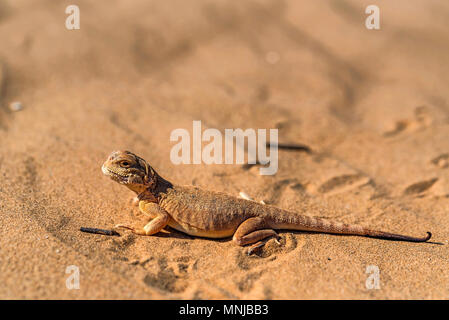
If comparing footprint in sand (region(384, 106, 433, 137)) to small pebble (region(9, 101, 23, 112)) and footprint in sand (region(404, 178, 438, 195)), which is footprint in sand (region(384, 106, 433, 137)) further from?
small pebble (region(9, 101, 23, 112))

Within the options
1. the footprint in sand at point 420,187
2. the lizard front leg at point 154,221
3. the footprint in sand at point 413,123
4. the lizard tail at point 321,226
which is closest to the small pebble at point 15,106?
the lizard front leg at point 154,221

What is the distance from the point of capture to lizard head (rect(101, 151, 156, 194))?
15.0ft

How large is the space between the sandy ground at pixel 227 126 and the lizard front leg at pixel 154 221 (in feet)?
Result: 0.35

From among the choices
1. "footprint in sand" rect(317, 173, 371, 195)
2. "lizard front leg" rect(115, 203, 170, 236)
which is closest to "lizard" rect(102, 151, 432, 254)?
"lizard front leg" rect(115, 203, 170, 236)

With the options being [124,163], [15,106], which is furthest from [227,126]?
[15,106]

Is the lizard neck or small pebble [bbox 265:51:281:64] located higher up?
small pebble [bbox 265:51:281:64]

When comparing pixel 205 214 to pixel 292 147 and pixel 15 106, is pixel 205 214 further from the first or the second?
pixel 15 106

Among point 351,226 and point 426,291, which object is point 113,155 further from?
point 426,291

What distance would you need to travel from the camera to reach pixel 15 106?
24.3ft

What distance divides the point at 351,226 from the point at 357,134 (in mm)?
3455

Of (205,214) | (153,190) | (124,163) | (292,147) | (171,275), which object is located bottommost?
(171,275)

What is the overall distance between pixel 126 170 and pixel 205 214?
1057mm

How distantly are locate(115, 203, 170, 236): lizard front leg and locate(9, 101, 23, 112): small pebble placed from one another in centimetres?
417

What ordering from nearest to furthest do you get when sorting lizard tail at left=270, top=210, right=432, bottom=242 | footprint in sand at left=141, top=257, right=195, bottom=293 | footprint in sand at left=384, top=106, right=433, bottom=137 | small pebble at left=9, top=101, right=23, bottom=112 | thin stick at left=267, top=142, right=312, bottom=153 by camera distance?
footprint in sand at left=141, top=257, right=195, bottom=293 → lizard tail at left=270, top=210, right=432, bottom=242 → thin stick at left=267, top=142, right=312, bottom=153 → small pebble at left=9, top=101, right=23, bottom=112 → footprint in sand at left=384, top=106, right=433, bottom=137
